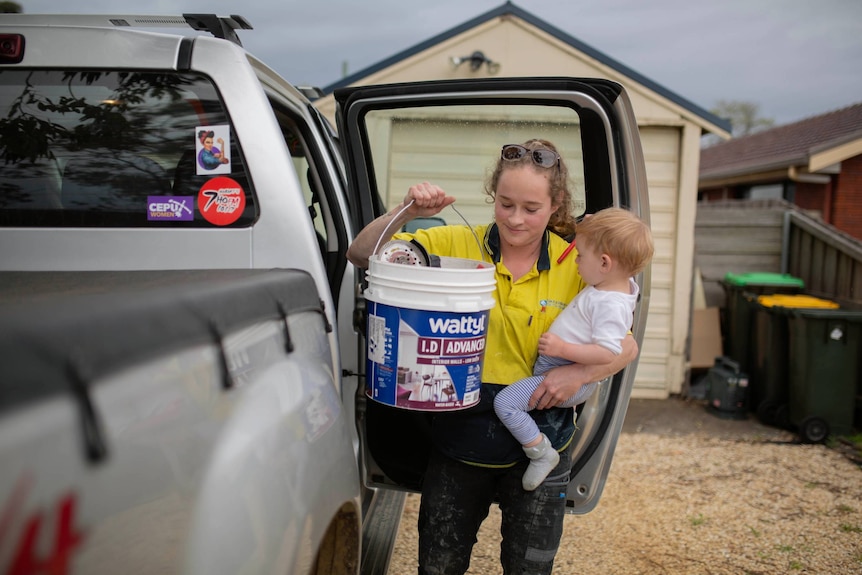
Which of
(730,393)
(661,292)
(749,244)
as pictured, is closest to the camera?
(730,393)

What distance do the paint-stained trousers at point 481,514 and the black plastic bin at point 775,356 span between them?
203 inches

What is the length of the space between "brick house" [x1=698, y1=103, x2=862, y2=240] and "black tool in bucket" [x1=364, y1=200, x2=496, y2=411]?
12.6 metres

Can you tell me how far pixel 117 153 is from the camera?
2127 millimetres

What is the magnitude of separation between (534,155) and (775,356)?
18.2 ft

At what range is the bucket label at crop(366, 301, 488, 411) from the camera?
1884 millimetres

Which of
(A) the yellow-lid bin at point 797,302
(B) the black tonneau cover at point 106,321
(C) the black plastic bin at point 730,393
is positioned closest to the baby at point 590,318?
(B) the black tonneau cover at point 106,321

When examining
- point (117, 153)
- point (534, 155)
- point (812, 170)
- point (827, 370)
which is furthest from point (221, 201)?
point (812, 170)

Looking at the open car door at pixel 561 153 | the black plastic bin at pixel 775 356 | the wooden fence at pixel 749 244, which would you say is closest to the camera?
the open car door at pixel 561 153

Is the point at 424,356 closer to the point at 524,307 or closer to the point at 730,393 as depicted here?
the point at 524,307

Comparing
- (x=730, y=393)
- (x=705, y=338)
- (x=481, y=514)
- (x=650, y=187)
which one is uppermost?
(x=650, y=187)

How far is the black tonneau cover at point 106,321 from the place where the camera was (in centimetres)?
76

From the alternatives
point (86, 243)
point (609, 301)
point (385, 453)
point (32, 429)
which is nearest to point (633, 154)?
point (609, 301)

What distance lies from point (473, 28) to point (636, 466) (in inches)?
199

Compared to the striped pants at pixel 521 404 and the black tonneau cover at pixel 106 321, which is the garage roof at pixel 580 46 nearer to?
the striped pants at pixel 521 404
